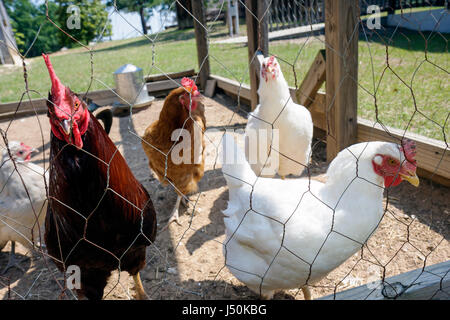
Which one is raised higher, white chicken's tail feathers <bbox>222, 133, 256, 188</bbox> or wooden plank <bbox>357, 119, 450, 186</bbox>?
white chicken's tail feathers <bbox>222, 133, 256, 188</bbox>

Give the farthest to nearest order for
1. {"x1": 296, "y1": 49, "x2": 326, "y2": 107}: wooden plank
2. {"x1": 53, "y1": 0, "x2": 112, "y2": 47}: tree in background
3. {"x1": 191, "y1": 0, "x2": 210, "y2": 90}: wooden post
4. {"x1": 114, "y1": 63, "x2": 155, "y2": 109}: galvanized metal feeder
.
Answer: {"x1": 114, "y1": 63, "x2": 155, "y2": 109}: galvanized metal feeder
{"x1": 191, "y1": 0, "x2": 210, "y2": 90}: wooden post
{"x1": 296, "y1": 49, "x2": 326, "y2": 107}: wooden plank
{"x1": 53, "y1": 0, "x2": 112, "y2": 47}: tree in background

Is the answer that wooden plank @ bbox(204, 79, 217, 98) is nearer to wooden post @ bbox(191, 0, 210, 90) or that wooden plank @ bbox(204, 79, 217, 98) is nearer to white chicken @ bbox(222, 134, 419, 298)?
wooden post @ bbox(191, 0, 210, 90)

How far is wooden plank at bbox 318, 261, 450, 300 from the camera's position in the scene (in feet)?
2.85

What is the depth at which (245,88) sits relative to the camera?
3.40 metres

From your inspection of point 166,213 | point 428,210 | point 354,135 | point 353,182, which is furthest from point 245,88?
point 353,182

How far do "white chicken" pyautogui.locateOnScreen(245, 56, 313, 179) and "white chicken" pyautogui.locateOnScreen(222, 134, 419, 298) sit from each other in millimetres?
665

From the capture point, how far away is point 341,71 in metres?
1.98

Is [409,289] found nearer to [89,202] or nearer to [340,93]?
[89,202]

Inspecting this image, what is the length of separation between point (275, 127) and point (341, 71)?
0.59 metres

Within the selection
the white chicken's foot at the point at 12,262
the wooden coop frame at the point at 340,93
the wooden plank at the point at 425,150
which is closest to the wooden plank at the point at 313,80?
the wooden coop frame at the point at 340,93

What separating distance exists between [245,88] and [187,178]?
174 cm

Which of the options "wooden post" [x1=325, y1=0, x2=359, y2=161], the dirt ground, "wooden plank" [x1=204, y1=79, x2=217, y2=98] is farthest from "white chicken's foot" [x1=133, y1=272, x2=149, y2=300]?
"wooden plank" [x1=204, y1=79, x2=217, y2=98]

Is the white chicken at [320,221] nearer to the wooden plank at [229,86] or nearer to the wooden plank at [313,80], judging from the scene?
the wooden plank at [313,80]
